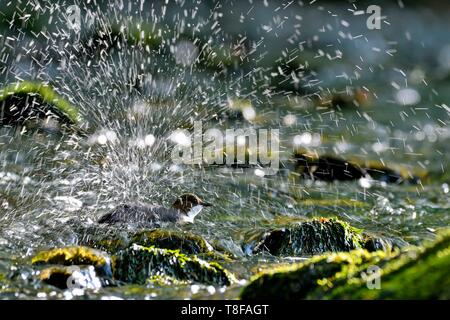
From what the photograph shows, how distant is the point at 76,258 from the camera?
5414 millimetres

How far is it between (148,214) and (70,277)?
2.32 m

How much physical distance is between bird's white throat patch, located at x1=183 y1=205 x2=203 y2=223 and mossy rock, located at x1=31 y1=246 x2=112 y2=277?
2226mm

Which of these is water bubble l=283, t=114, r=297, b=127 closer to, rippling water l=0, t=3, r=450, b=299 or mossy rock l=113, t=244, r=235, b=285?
rippling water l=0, t=3, r=450, b=299

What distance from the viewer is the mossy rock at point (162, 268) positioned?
17.2ft

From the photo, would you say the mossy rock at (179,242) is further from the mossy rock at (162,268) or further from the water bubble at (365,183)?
the water bubble at (365,183)

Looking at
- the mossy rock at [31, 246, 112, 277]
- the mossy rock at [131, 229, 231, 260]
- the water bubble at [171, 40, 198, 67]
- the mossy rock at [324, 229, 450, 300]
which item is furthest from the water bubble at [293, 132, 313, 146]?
the mossy rock at [324, 229, 450, 300]

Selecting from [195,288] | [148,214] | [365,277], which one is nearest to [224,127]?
[148,214]

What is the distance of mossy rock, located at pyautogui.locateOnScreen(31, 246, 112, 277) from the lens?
17.4 ft

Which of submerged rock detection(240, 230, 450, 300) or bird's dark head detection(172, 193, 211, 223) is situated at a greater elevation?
bird's dark head detection(172, 193, 211, 223)

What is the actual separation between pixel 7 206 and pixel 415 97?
1264cm

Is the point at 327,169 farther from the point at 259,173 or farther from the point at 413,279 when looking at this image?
the point at 413,279

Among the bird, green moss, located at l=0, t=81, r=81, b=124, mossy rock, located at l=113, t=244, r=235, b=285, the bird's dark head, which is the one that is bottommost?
mossy rock, located at l=113, t=244, r=235, b=285

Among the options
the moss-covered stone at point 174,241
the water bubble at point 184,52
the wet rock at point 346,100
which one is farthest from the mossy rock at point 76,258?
the water bubble at point 184,52

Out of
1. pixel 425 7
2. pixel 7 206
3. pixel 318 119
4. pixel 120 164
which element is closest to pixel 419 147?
pixel 318 119
